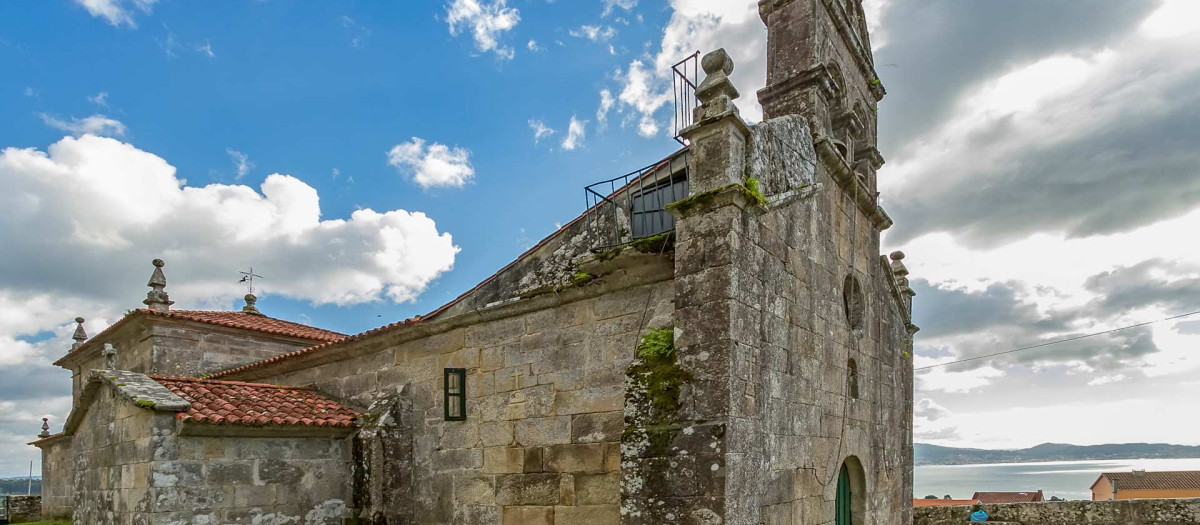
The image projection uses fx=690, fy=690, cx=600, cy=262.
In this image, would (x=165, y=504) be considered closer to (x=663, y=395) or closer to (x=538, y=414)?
(x=538, y=414)

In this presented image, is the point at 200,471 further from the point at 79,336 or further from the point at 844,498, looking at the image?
the point at 79,336

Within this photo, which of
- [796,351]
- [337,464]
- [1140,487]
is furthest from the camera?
[1140,487]

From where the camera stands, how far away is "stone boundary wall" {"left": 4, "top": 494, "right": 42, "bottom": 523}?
65.6ft

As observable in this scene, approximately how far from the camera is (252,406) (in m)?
8.64

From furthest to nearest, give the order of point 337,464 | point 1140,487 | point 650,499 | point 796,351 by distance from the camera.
A: 1. point 1140,487
2. point 337,464
3. point 796,351
4. point 650,499

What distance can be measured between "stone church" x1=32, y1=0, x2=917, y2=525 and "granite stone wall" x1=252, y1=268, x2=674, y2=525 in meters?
0.02

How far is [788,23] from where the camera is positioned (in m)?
8.34

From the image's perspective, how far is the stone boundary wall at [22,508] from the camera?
787 inches

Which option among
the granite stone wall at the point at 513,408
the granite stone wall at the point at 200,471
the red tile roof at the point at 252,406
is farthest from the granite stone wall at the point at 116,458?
the granite stone wall at the point at 513,408

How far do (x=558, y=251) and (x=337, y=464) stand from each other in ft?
13.2

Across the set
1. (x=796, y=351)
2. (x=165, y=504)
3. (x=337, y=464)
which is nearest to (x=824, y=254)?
(x=796, y=351)

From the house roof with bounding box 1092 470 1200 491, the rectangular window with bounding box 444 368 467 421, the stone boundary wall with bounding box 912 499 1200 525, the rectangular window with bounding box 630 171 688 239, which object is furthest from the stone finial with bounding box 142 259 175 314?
the house roof with bounding box 1092 470 1200 491

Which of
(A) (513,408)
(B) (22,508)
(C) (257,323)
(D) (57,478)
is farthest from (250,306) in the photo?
(A) (513,408)

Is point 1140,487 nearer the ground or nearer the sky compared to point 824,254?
nearer the ground
